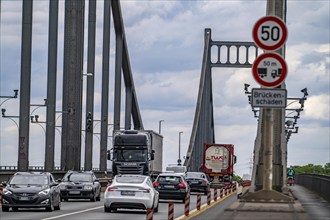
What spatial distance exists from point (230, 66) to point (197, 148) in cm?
1357

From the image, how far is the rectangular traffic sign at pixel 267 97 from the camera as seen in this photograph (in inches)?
602

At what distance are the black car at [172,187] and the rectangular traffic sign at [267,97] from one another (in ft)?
98.2

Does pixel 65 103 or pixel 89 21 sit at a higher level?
pixel 89 21

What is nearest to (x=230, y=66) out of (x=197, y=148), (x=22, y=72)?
(x=197, y=148)

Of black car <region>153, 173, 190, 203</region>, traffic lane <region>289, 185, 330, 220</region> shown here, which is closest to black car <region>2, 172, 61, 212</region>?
traffic lane <region>289, 185, 330, 220</region>

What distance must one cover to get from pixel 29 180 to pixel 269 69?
820 inches

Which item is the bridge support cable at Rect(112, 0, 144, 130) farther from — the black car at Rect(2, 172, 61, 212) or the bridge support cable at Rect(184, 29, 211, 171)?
the black car at Rect(2, 172, 61, 212)

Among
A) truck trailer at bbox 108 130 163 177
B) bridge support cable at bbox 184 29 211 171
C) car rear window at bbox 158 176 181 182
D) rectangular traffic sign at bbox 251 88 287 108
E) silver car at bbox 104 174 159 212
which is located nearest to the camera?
rectangular traffic sign at bbox 251 88 287 108

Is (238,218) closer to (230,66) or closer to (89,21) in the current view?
(89,21)

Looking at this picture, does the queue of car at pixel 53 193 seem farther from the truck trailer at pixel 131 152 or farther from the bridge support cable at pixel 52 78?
the bridge support cable at pixel 52 78

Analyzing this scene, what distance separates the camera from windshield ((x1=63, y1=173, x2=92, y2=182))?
145ft

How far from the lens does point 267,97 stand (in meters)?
15.3

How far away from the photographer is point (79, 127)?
213ft

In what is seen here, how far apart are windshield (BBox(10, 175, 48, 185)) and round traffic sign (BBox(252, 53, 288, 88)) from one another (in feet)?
66.9
